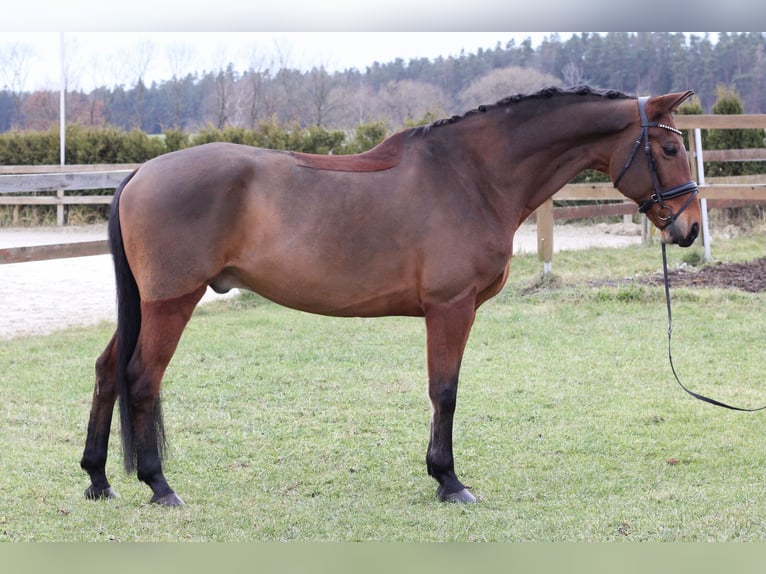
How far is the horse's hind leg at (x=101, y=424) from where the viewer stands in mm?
4027

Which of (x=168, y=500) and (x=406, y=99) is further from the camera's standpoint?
(x=406, y=99)

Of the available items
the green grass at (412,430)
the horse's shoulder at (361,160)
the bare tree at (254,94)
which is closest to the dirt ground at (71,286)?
the green grass at (412,430)

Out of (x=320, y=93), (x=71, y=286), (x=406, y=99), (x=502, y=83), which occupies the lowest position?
(x=71, y=286)

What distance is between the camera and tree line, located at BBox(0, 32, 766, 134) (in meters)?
19.7

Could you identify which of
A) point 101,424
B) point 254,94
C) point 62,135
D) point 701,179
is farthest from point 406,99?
point 101,424

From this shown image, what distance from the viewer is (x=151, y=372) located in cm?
387

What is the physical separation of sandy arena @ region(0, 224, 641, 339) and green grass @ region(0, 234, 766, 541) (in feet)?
2.80

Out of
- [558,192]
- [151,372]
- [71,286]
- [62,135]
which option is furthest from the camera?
[62,135]

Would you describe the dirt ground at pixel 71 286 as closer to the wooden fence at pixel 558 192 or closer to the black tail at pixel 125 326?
the wooden fence at pixel 558 192

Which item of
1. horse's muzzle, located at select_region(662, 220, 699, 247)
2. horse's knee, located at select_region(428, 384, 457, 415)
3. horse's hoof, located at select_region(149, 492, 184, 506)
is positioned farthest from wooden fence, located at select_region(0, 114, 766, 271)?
horse's muzzle, located at select_region(662, 220, 699, 247)

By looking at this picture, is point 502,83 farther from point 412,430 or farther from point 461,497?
point 461,497

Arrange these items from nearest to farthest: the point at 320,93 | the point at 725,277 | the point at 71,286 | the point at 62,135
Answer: the point at 725,277 → the point at 71,286 → the point at 62,135 → the point at 320,93

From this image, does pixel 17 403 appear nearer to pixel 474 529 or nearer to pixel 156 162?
pixel 156 162

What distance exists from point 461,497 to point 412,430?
122cm
